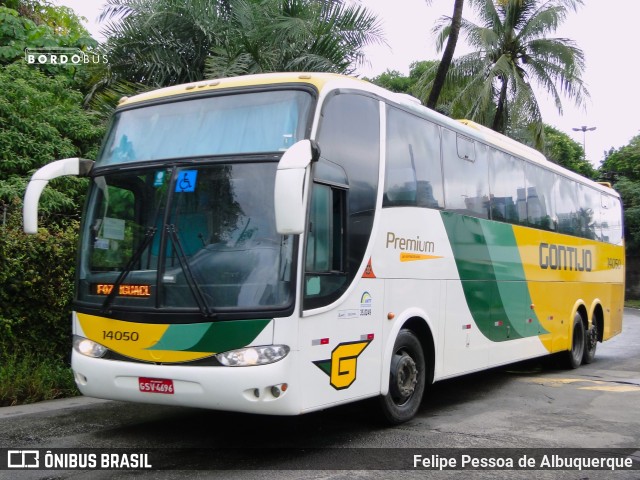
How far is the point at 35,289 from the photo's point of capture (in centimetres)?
919

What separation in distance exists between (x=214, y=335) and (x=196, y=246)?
78 centimetres

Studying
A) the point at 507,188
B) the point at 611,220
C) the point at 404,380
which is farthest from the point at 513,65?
the point at 404,380

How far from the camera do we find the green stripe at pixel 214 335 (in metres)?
5.92

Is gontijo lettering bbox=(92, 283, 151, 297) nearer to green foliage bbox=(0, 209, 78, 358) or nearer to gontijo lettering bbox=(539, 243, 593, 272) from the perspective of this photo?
green foliage bbox=(0, 209, 78, 358)

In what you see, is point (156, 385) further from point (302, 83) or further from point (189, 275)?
point (302, 83)

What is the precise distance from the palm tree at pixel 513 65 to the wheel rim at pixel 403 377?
15452 mm

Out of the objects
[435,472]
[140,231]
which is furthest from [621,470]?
[140,231]

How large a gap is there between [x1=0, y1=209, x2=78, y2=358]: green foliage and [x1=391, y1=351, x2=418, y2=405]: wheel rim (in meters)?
4.48

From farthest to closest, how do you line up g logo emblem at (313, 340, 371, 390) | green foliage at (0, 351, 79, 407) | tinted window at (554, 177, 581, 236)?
tinted window at (554, 177, 581, 236)
green foliage at (0, 351, 79, 407)
g logo emblem at (313, 340, 371, 390)

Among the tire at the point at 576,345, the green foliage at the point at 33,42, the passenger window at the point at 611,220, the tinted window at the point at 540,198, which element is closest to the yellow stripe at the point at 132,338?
the tinted window at the point at 540,198

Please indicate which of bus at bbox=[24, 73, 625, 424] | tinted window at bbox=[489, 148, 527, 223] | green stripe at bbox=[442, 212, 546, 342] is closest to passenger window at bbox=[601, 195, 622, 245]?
tinted window at bbox=[489, 148, 527, 223]

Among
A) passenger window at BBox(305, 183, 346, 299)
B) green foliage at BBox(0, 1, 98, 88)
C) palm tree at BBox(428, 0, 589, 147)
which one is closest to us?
passenger window at BBox(305, 183, 346, 299)

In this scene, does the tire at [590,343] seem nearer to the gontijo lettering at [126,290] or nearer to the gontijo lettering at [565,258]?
the gontijo lettering at [565,258]

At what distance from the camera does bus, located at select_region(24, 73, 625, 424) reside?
5969 millimetres
